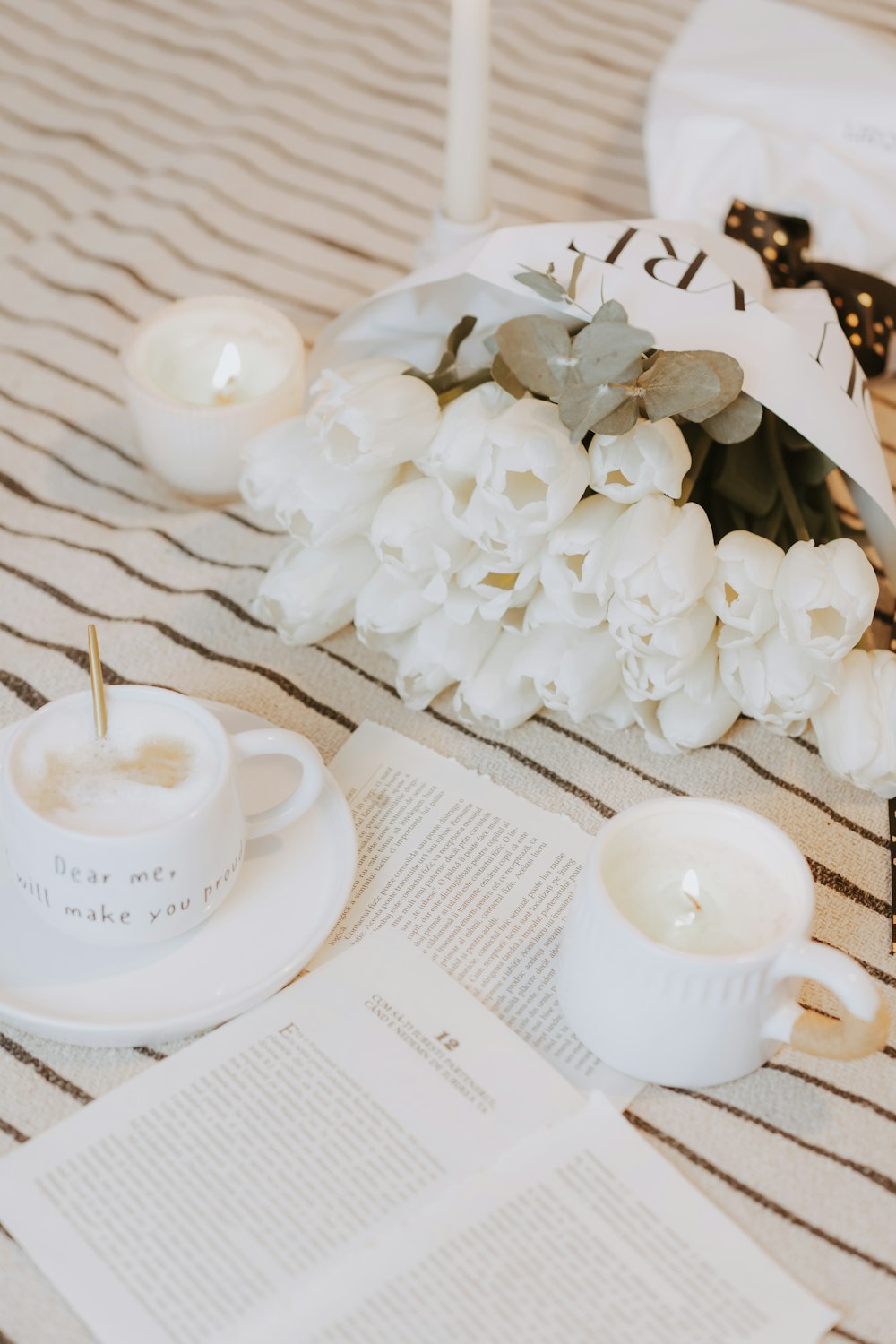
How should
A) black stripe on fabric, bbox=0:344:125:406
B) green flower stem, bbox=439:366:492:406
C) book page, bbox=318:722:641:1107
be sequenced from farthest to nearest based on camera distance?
black stripe on fabric, bbox=0:344:125:406 < green flower stem, bbox=439:366:492:406 < book page, bbox=318:722:641:1107

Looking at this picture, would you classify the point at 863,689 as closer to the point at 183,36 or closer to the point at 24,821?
the point at 24,821

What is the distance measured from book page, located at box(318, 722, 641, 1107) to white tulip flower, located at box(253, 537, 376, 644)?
6 cm

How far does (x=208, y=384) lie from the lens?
76cm

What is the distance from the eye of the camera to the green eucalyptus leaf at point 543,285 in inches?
23.9

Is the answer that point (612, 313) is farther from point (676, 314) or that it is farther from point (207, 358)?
point (207, 358)

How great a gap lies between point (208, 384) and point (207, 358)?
0.05 feet

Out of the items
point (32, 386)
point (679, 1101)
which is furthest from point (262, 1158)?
point (32, 386)

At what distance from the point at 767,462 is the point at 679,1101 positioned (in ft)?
1.06

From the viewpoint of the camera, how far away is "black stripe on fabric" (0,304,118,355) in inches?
35.2

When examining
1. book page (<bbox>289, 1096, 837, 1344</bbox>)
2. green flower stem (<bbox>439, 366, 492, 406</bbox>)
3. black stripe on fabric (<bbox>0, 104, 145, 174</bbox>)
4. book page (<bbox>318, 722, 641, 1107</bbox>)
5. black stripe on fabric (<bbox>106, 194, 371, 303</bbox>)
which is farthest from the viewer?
black stripe on fabric (<bbox>0, 104, 145, 174</bbox>)

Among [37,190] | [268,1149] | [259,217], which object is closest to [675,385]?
[268,1149]

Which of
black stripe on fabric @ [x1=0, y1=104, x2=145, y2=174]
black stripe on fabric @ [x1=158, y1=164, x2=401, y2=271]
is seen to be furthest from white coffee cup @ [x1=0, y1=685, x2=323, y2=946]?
black stripe on fabric @ [x1=0, y1=104, x2=145, y2=174]

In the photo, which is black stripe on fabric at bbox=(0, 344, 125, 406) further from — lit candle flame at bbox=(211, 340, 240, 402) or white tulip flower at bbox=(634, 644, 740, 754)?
white tulip flower at bbox=(634, 644, 740, 754)

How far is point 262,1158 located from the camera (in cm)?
48
